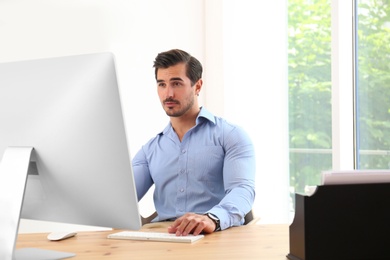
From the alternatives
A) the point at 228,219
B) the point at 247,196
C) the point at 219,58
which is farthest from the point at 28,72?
the point at 219,58

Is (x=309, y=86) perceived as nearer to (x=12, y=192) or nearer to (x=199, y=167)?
(x=199, y=167)

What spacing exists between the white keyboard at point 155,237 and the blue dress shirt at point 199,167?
640 mm

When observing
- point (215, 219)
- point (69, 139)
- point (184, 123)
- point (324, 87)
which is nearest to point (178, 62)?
point (184, 123)

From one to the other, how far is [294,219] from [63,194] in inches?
25.2

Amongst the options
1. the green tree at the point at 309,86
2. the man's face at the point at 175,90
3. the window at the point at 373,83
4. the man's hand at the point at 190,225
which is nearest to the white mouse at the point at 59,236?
the man's hand at the point at 190,225

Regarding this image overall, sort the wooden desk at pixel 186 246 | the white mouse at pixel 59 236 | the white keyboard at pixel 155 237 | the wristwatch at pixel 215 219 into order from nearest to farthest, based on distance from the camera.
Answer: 1. the wooden desk at pixel 186 246
2. the white keyboard at pixel 155 237
3. the white mouse at pixel 59 236
4. the wristwatch at pixel 215 219

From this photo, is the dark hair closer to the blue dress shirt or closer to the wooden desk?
the blue dress shirt

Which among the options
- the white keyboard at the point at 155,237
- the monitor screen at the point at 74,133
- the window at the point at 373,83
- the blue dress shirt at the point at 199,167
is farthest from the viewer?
the window at the point at 373,83

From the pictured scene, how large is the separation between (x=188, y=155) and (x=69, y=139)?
4.38 feet

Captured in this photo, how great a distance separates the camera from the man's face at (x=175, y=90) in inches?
→ 118

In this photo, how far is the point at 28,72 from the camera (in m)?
1.68

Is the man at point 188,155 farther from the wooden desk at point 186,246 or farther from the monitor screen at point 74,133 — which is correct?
the monitor screen at point 74,133

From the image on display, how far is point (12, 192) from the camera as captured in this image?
Answer: 5.57 ft

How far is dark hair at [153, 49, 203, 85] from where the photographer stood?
302 centimetres
